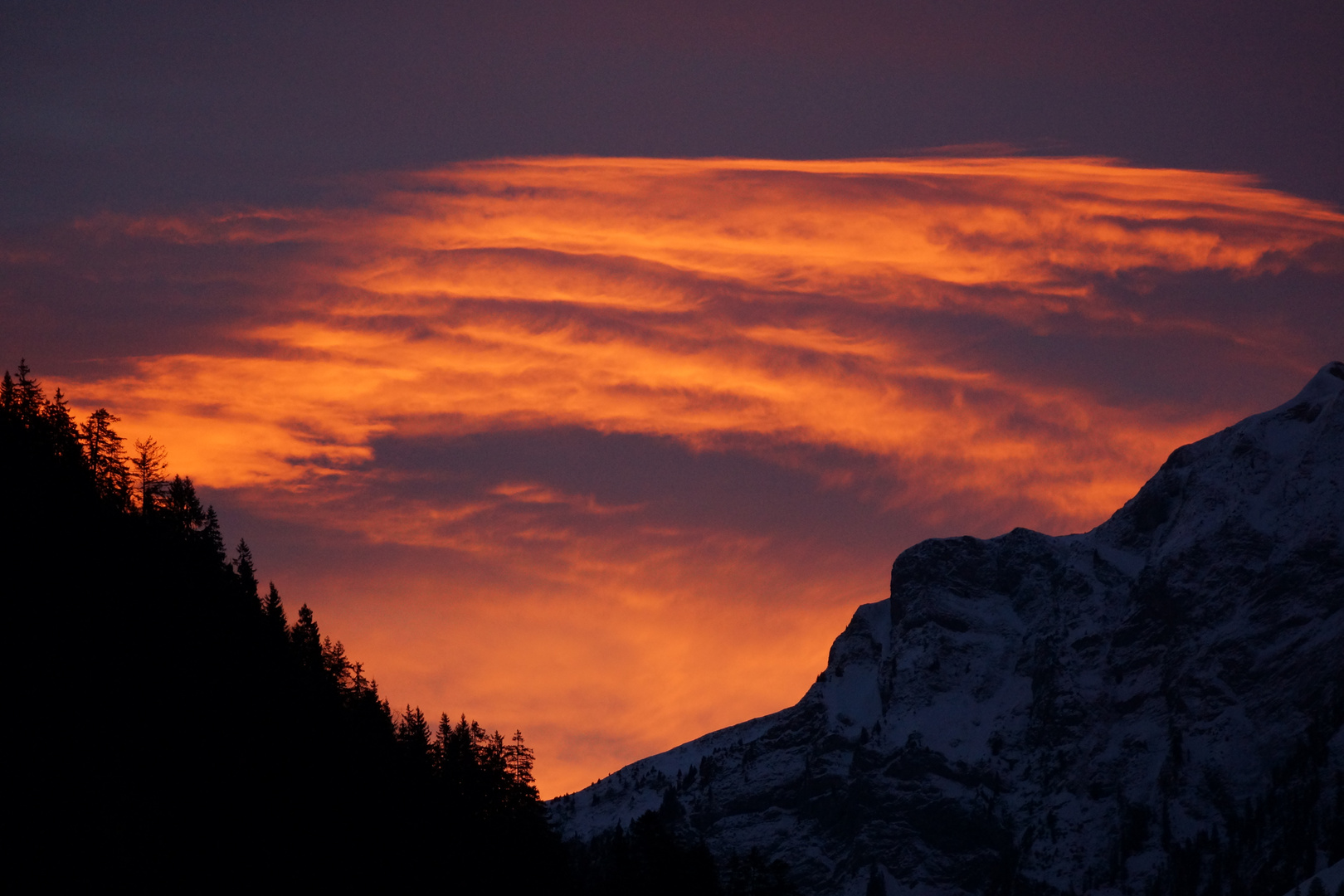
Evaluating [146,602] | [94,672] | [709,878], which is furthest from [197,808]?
[709,878]

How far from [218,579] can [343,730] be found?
1559 centimetres

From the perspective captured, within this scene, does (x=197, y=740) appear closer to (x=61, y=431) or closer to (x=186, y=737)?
(x=186, y=737)

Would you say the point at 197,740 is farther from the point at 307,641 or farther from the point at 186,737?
the point at 307,641

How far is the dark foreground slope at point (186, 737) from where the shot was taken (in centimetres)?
8138

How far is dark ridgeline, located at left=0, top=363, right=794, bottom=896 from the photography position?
271 feet

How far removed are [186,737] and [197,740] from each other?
980 millimetres

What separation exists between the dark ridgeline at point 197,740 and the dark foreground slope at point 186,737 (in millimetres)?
151

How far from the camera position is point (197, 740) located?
93062mm

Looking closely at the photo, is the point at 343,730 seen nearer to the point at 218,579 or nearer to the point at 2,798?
the point at 218,579

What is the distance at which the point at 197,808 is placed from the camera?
3472 inches

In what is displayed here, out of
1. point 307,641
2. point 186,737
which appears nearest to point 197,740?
point 186,737

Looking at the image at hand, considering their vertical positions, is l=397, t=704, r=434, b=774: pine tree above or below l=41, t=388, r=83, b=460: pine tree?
below

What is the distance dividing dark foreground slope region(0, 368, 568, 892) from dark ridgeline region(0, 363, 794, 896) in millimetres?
151

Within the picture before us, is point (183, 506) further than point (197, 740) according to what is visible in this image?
Yes
